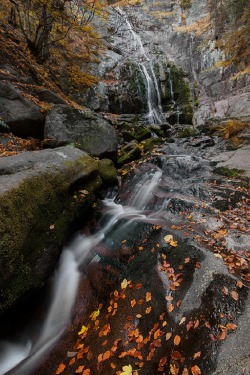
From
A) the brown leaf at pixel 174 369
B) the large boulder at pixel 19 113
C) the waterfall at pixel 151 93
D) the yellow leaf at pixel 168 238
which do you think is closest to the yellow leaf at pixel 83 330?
the brown leaf at pixel 174 369

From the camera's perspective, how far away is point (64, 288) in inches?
173

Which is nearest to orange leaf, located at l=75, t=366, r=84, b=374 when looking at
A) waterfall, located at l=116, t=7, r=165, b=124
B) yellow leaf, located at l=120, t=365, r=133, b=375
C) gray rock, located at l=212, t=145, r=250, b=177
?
yellow leaf, located at l=120, t=365, r=133, b=375

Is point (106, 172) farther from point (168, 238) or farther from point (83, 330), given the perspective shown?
point (83, 330)

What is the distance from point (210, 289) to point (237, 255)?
964mm

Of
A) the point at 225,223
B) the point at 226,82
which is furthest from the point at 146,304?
the point at 226,82

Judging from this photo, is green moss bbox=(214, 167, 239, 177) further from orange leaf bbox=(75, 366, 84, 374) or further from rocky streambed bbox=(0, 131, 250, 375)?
orange leaf bbox=(75, 366, 84, 374)

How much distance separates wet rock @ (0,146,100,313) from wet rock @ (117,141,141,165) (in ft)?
12.3

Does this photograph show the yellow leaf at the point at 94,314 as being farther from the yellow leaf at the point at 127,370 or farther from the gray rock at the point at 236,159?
the gray rock at the point at 236,159

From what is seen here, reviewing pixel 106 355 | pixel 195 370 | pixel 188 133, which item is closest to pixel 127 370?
pixel 106 355

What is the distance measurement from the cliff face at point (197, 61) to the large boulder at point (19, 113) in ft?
24.1

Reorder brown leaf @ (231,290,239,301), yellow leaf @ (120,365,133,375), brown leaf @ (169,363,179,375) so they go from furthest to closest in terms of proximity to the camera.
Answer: brown leaf @ (231,290,239,301)
yellow leaf @ (120,365,133,375)
brown leaf @ (169,363,179,375)

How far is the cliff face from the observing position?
14172mm

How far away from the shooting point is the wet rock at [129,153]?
926cm

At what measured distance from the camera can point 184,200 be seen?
19.0ft
